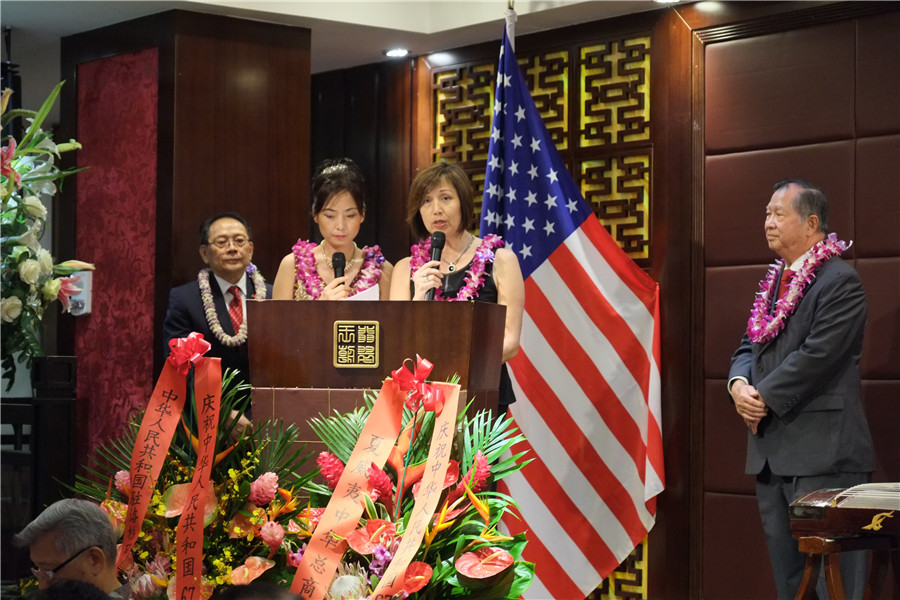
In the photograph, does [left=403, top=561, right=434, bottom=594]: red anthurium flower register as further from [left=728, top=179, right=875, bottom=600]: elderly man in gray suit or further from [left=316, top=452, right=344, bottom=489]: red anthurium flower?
[left=728, top=179, right=875, bottom=600]: elderly man in gray suit

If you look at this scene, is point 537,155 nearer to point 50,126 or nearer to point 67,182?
point 67,182

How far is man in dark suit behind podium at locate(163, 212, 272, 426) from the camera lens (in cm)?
374

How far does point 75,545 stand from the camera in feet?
5.80

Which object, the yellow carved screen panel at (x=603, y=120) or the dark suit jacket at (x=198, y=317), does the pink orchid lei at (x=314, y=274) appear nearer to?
the dark suit jacket at (x=198, y=317)

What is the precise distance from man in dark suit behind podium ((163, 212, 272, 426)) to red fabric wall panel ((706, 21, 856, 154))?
188 centimetres

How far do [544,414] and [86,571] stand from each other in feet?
9.23

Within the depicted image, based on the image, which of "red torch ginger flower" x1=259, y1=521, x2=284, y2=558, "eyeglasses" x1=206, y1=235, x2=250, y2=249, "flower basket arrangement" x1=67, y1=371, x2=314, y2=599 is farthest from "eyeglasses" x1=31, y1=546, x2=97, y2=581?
"eyeglasses" x1=206, y1=235, x2=250, y2=249

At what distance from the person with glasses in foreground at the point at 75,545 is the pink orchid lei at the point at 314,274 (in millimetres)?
1322

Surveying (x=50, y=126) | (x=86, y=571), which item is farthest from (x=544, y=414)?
(x=50, y=126)

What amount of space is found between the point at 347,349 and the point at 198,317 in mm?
1593

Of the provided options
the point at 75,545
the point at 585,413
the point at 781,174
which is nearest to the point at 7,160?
the point at 75,545

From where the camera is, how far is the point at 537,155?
4.52 meters

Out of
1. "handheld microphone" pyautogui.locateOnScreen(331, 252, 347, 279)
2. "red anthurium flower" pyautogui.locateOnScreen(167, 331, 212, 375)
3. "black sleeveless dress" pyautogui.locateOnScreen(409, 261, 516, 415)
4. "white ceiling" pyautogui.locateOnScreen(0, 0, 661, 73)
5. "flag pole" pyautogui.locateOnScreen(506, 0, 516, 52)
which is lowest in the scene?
"red anthurium flower" pyautogui.locateOnScreen(167, 331, 212, 375)

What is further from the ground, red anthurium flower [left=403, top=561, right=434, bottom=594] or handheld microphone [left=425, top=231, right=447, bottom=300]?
handheld microphone [left=425, top=231, right=447, bottom=300]
